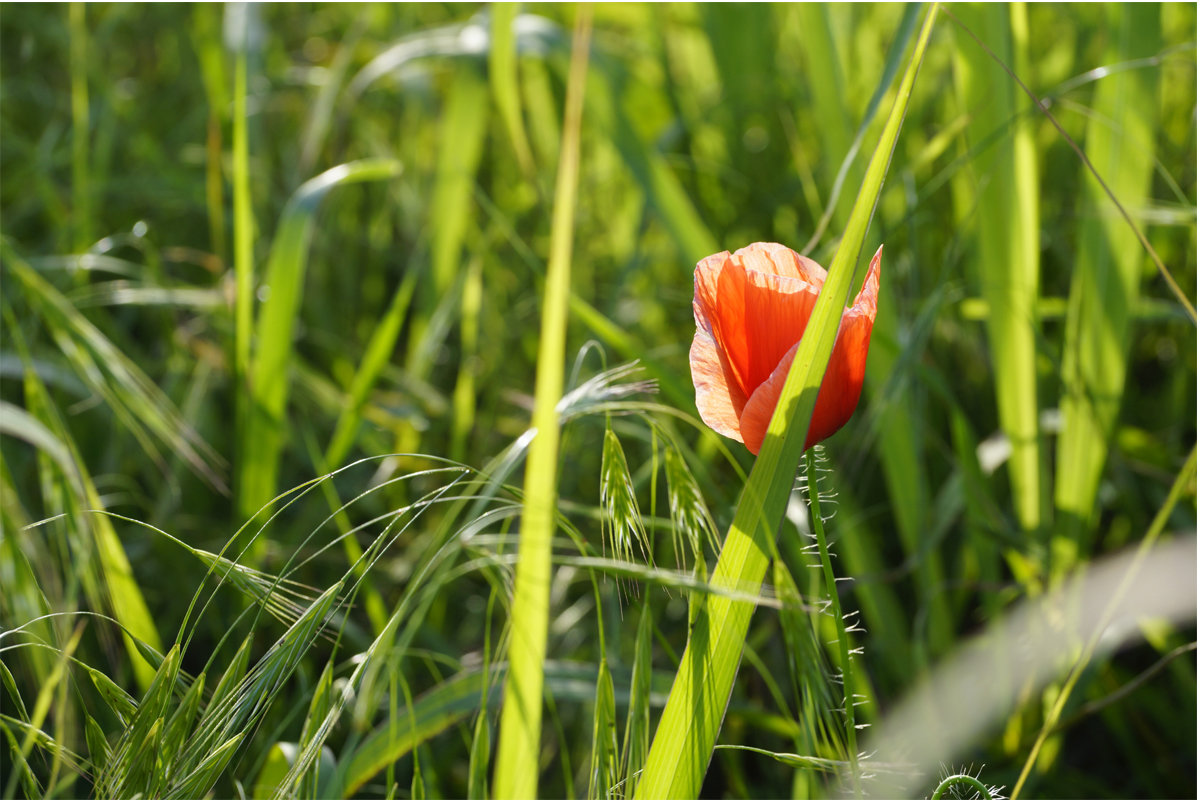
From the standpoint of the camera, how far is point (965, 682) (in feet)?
2.64

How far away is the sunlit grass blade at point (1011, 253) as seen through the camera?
79 centimetres

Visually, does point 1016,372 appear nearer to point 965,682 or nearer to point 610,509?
point 965,682

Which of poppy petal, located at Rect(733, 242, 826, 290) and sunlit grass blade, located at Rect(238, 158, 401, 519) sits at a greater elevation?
poppy petal, located at Rect(733, 242, 826, 290)

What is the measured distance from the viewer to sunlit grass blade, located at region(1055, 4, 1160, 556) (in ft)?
2.58

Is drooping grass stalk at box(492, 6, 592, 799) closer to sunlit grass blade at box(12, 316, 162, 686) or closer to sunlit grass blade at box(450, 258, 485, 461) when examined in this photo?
sunlit grass blade at box(12, 316, 162, 686)

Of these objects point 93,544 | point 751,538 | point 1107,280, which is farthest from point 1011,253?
point 93,544

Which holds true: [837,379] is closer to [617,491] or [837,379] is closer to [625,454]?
[617,491]

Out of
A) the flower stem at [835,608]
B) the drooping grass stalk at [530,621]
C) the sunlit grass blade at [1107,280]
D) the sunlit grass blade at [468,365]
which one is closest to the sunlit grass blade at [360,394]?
the sunlit grass blade at [468,365]

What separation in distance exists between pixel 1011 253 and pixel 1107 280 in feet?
0.29

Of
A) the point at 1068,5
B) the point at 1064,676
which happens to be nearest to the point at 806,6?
the point at 1068,5

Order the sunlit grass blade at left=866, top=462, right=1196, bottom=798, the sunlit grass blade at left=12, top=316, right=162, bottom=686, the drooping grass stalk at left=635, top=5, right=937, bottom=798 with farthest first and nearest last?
the sunlit grass blade at left=866, top=462, right=1196, bottom=798 → the sunlit grass blade at left=12, top=316, right=162, bottom=686 → the drooping grass stalk at left=635, top=5, right=937, bottom=798

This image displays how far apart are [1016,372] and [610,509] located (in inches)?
22.1

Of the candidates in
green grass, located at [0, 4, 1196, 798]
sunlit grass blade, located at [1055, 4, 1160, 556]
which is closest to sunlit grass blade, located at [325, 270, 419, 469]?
green grass, located at [0, 4, 1196, 798]

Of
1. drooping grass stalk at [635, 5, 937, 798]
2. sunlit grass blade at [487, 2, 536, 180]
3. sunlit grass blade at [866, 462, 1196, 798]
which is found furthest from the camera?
sunlit grass blade at [487, 2, 536, 180]
